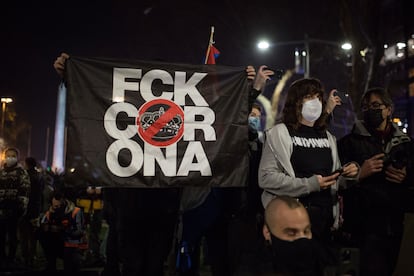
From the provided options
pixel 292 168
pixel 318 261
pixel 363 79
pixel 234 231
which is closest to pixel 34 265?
pixel 234 231

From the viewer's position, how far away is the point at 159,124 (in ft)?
15.3

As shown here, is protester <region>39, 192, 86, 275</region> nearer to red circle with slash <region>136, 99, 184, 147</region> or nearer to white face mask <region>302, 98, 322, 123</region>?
red circle with slash <region>136, 99, 184, 147</region>

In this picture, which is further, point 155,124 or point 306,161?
point 155,124

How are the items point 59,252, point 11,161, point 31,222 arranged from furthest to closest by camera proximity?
point 31,222, point 11,161, point 59,252

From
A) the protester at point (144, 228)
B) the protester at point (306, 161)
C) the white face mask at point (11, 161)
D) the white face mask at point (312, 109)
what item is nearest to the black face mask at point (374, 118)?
the protester at point (306, 161)

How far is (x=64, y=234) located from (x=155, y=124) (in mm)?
4083

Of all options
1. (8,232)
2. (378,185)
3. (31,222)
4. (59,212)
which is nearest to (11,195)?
(8,232)

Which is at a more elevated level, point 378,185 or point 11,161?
point 11,161

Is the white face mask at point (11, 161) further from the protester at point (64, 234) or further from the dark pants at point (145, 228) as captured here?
the dark pants at point (145, 228)

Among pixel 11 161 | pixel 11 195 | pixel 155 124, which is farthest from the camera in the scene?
pixel 11 161

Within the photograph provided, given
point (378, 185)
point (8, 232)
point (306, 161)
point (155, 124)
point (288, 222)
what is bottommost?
point (8, 232)

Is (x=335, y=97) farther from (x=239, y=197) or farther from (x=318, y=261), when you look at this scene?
(x=318, y=261)

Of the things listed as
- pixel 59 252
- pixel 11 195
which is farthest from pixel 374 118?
pixel 11 195

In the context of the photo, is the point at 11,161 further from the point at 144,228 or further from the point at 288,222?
the point at 288,222
